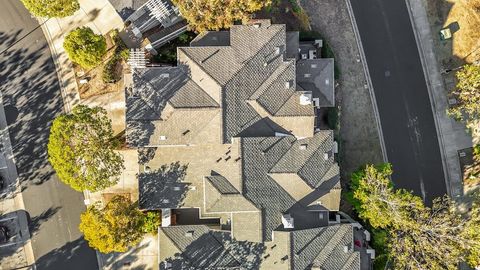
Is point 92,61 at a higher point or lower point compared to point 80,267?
higher

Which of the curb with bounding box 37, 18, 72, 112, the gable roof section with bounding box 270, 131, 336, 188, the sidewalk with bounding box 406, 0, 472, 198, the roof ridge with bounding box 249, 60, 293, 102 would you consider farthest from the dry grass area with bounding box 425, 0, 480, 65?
the curb with bounding box 37, 18, 72, 112

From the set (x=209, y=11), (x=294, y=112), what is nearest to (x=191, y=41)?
(x=209, y=11)

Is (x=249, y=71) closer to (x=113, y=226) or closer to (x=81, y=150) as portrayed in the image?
(x=81, y=150)

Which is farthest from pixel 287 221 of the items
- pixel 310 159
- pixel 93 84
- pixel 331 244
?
pixel 93 84

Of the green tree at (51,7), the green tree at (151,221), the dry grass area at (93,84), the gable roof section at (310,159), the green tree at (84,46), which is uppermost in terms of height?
the green tree at (51,7)

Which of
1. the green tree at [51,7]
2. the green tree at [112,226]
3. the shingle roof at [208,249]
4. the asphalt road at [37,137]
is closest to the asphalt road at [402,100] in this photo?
the shingle roof at [208,249]

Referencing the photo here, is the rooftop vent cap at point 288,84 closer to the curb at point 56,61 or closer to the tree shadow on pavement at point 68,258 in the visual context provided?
the curb at point 56,61

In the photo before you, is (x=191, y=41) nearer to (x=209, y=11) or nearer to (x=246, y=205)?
(x=209, y=11)
